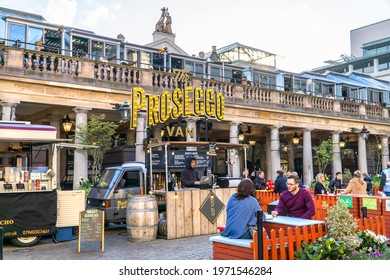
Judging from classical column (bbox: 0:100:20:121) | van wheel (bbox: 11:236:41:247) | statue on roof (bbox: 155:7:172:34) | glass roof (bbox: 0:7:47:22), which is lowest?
van wheel (bbox: 11:236:41:247)

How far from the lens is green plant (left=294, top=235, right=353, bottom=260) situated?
605 cm

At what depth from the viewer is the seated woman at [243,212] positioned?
6.33m

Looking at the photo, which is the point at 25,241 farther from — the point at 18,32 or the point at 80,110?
the point at 18,32

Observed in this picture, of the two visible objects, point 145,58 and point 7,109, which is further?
point 145,58

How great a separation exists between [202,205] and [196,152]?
2.53 m

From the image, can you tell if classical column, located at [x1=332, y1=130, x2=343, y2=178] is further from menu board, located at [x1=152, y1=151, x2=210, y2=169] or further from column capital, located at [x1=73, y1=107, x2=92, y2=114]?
column capital, located at [x1=73, y1=107, x2=92, y2=114]

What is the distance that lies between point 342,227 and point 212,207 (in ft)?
17.6

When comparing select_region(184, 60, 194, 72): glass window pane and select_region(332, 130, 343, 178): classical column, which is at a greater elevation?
select_region(184, 60, 194, 72): glass window pane

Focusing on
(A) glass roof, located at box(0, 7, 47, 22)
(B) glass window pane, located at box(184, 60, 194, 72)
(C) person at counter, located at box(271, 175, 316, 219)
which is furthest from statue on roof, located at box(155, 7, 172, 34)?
(C) person at counter, located at box(271, 175, 316, 219)

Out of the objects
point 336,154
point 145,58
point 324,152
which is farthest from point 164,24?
point 336,154

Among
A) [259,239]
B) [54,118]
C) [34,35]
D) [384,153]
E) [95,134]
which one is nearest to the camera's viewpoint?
[259,239]

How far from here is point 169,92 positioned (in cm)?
1891

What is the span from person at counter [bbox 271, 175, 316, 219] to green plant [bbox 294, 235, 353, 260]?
3.60ft
